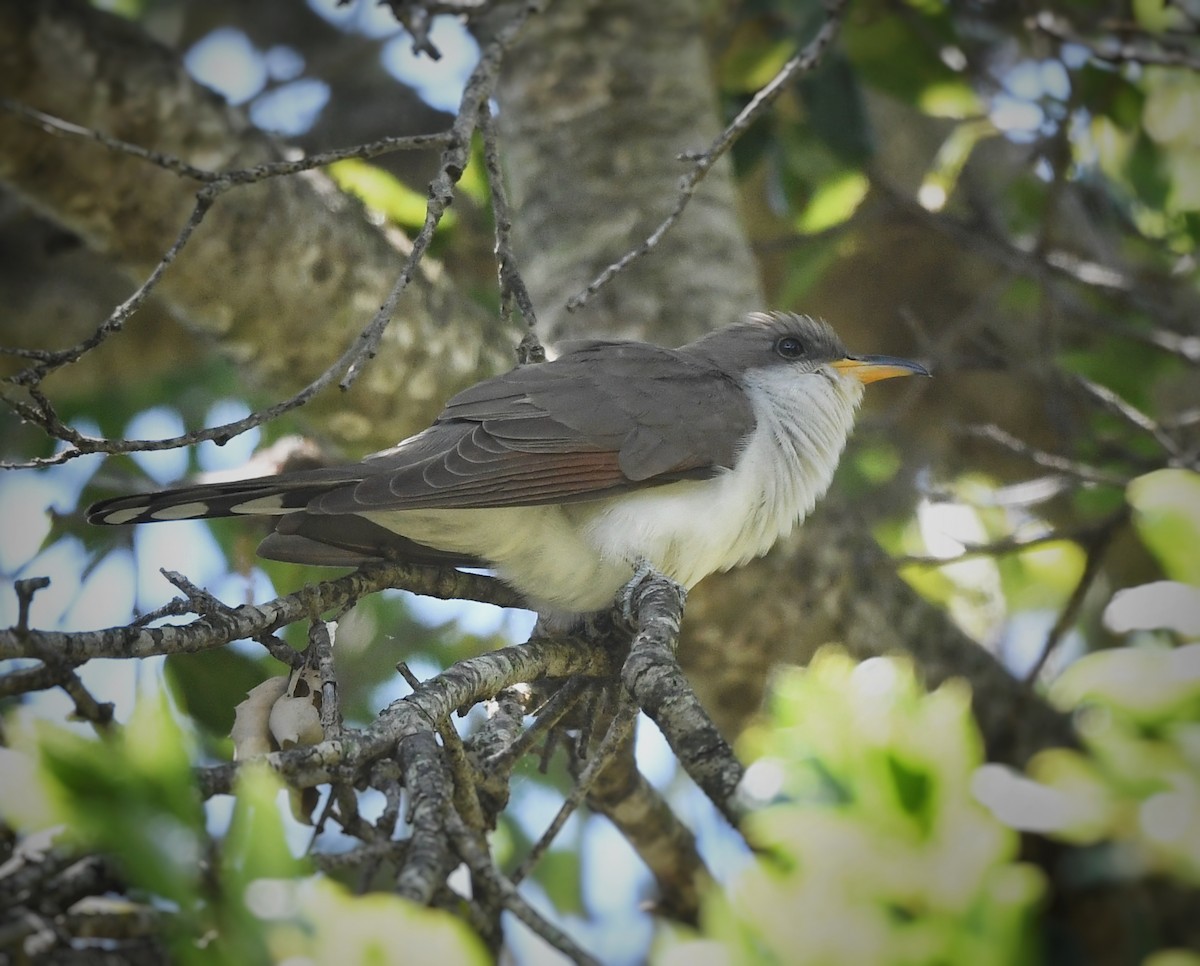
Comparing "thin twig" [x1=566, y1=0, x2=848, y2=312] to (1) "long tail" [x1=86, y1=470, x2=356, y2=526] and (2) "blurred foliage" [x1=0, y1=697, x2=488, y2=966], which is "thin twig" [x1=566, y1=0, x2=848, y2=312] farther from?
(2) "blurred foliage" [x1=0, y1=697, x2=488, y2=966]

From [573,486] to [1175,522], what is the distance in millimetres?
2119

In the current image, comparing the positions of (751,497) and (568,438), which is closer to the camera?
(568,438)

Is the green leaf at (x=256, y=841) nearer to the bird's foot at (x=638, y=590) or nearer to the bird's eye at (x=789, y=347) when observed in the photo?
the bird's foot at (x=638, y=590)

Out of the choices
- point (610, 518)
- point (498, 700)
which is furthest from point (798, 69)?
point (498, 700)

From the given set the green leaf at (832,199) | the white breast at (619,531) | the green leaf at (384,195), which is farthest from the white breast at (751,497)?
the green leaf at (384,195)

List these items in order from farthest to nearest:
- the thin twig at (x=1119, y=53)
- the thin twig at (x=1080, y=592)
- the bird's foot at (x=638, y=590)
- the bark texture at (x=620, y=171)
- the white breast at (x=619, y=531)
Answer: the bark texture at (x=620, y=171) < the thin twig at (x=1080, y=592) < the thin twig at (x=1119, y=53) < the white breast at (x=619, y=531) < the bird's foot at (x=638, y=590)

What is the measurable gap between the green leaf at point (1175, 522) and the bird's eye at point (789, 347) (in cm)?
291

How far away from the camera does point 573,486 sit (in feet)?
10.7

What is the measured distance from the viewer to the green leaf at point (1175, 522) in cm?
126

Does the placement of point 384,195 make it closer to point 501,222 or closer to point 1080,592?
point 501,222

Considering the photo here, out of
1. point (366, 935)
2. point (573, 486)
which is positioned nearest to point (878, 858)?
point (366, 935)

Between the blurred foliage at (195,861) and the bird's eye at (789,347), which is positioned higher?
the bird's eye at (789,347)

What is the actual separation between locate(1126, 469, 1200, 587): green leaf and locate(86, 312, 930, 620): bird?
6.47 feet

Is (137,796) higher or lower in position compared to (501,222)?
lower
